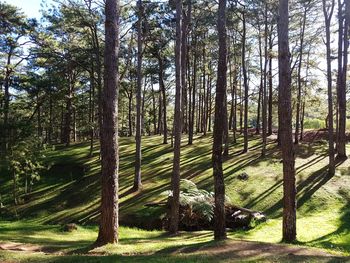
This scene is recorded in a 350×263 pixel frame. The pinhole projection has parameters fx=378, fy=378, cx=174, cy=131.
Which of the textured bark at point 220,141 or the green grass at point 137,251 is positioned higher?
the textured bark at point 220,141

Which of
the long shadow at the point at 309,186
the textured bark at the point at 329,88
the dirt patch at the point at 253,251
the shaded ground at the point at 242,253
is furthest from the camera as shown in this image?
the textured bark at the point at 329,88

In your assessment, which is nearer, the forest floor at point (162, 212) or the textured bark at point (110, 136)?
the forest floor at point (162, 212)

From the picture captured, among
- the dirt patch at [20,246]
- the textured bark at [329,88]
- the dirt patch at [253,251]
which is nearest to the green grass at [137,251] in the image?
the dirt patch at [253,251]

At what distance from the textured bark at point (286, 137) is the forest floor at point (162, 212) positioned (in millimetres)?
720

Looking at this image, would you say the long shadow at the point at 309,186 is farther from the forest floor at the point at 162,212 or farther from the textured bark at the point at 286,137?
the textured bark at the point at 286,137

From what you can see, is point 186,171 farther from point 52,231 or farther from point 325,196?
point 52,231

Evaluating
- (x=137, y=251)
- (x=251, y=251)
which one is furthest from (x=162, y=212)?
(x=251, y=251)

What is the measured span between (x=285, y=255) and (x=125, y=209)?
11.5 meters

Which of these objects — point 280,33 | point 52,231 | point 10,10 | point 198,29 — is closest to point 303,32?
point 198,29

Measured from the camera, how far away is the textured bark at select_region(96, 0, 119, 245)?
10.5 meters

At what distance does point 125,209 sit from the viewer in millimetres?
18594

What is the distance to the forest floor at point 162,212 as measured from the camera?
9.02 m

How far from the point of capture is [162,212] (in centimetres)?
1739

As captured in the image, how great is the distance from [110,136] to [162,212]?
7.82 metres
